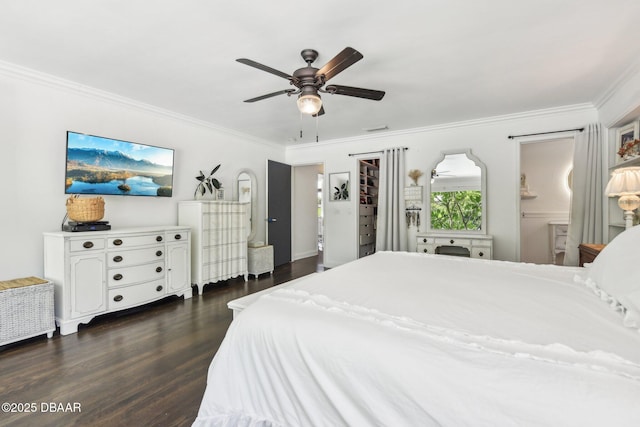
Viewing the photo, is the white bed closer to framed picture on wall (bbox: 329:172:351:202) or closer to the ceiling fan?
the ceiling fan

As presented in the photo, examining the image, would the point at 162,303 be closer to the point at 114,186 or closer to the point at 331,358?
the point at 114,186

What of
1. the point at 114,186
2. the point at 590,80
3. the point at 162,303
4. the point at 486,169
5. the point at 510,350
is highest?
the point at 590,80

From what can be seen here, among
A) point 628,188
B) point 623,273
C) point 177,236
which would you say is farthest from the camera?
point 177,236

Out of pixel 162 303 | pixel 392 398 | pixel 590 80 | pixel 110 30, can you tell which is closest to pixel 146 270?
pixel 162 303

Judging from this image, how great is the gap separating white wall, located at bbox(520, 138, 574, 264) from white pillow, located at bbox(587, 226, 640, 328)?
13.6 feet

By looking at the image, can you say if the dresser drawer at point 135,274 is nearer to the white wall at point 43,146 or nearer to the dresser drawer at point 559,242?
the white wall at point 43,146

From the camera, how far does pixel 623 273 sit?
1362 millimetres

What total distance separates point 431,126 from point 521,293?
3.58 meters

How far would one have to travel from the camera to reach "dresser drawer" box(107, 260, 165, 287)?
2896mm

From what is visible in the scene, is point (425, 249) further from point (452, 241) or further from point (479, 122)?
point (479, 122)

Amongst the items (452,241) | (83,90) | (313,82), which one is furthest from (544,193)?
(83,90)

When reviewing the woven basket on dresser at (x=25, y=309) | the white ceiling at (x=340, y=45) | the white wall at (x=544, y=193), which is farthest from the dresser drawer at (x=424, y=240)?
the woven basket on dresser at (x=25, y=309)

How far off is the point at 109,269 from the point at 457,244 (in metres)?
4.28

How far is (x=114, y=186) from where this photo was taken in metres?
3.30
